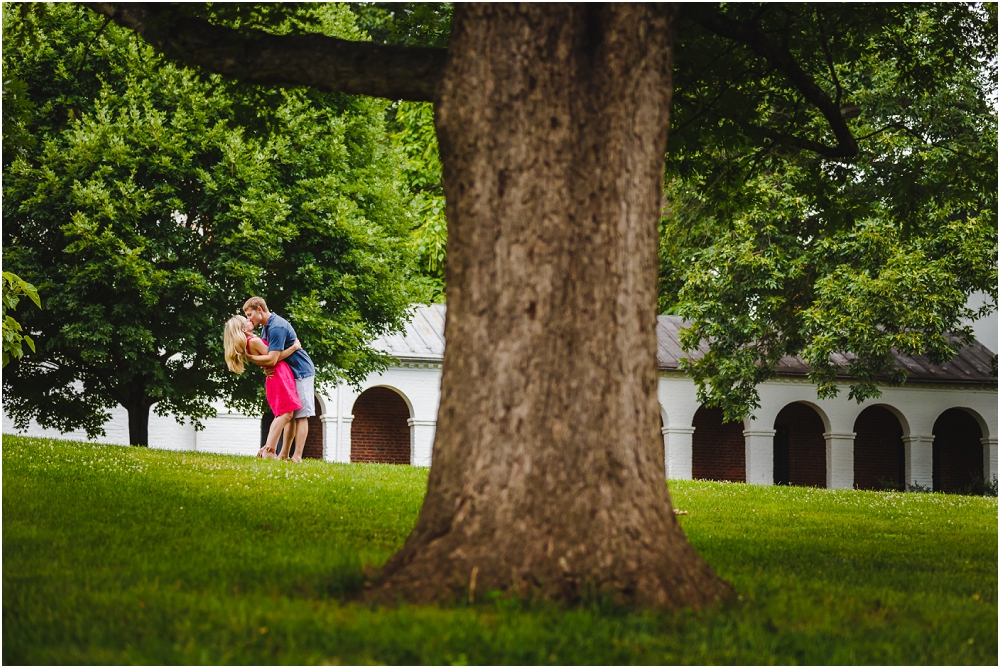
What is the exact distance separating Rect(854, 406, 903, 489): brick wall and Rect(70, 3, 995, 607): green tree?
26395 mm

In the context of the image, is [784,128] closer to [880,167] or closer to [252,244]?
[252,244]

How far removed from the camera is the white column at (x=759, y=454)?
26.2 metres

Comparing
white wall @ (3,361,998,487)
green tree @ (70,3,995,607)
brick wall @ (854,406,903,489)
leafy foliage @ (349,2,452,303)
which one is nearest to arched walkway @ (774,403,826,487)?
brick wall @ (854,406,903,489)

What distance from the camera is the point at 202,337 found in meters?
17.5

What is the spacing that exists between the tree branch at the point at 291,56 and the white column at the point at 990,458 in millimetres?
26537

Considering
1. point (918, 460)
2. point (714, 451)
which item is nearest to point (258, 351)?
point (714, 451)

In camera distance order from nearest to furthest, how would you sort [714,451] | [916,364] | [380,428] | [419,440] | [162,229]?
[162,229] → [419,440] → [380,428] → [916,364] → [714,451]

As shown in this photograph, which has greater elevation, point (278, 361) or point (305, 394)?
point (278, 361)

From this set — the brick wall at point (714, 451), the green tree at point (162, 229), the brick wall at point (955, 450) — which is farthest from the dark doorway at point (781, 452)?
the green tree at point (162, 229)

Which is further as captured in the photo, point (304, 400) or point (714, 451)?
point (714, 451)

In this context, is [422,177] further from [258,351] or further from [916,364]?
[258,351]

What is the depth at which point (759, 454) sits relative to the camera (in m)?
26.3

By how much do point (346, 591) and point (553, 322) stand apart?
1532mm

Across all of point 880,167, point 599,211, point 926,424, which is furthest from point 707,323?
point 599,211
